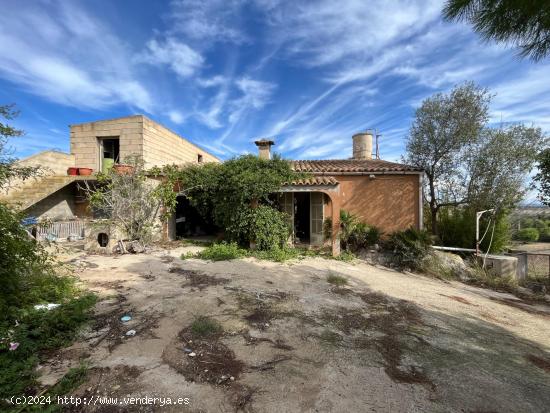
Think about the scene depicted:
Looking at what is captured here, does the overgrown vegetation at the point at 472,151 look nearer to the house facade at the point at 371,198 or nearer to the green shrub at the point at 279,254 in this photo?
the house facade at the point at 371,198

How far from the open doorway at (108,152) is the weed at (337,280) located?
474 inches

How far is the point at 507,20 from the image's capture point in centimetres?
321

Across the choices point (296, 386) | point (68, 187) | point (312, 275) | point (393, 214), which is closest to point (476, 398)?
point (296, 386)

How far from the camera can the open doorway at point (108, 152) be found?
13427mm

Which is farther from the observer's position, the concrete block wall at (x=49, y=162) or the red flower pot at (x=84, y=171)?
the red flower pot at (x=84, y=171)

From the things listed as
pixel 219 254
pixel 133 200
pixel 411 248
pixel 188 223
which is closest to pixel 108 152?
pixel 133 200

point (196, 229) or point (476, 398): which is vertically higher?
point (196, 229)

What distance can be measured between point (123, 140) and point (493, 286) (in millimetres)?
16153

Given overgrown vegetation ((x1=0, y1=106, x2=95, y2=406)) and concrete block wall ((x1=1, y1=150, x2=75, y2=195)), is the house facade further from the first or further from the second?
concrete block wall ((x1=1, y1=150, x2=75, y2=195))

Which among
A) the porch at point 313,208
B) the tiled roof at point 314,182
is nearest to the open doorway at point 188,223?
the porch at point 313,208

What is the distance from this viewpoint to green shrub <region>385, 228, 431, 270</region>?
923cm

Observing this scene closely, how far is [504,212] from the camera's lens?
1082 cm

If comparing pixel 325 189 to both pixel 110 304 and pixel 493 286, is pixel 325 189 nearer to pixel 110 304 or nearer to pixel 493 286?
pixel 493 286

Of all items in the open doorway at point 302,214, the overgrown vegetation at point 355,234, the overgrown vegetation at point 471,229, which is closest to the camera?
the overgrown vegetation at point 355,234
